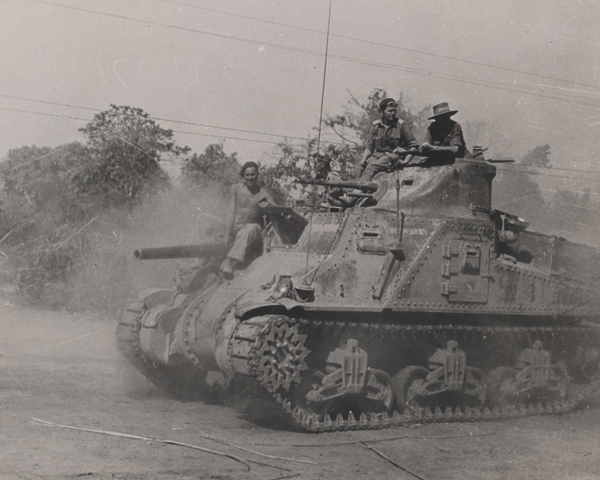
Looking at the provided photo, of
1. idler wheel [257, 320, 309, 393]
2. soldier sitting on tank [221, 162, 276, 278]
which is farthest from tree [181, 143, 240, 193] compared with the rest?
idler wheel [257, 320, 309, 393]

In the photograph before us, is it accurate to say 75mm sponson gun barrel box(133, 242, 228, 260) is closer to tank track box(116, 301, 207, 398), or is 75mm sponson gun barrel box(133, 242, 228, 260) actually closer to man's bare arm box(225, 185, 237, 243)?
man's bare arm box(225, 185, 237, 243)

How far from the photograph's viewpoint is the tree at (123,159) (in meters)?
21.1

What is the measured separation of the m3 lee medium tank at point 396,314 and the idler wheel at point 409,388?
0.02 meters

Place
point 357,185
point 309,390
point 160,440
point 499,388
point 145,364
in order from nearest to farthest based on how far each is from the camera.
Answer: point 160,440 → point 309,390 → point 499,388 → point 357,185 → point 145,364

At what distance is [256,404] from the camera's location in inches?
421

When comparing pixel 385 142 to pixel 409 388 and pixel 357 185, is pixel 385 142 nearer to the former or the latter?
pixel 357 185

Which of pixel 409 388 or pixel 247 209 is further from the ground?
pixel 247 209

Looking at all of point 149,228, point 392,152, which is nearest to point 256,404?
point 392,152

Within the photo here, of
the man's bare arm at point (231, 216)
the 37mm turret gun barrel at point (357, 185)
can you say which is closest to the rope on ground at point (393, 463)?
the 37mm turret gun barrel at point (357, 185)

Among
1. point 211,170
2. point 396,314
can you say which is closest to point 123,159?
point 211,170

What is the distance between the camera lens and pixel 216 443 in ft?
28.1

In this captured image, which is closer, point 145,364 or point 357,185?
point 357,185

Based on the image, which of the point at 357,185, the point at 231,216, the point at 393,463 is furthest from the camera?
the point at 231,216

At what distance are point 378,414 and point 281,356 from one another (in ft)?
5.27
